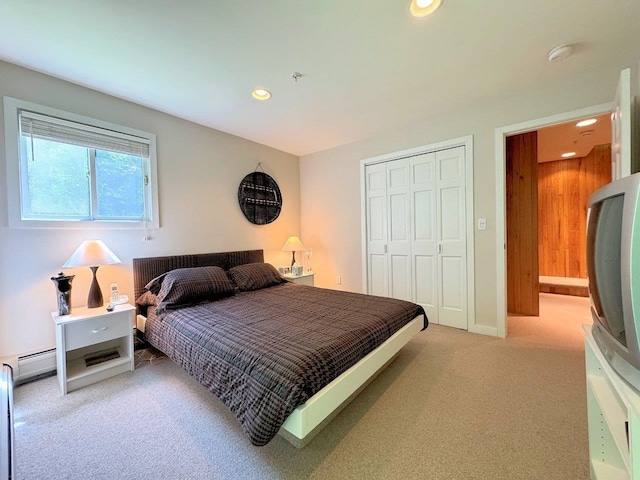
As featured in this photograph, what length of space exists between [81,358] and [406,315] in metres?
2.89

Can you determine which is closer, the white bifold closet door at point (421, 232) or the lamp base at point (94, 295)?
the lamp base at point (94, 295)

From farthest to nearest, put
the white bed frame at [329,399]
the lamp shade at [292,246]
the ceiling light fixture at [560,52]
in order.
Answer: the lamp shade at [292,246]
the ceiling light fixture at [560,52]
the white bed frame at [329,399]

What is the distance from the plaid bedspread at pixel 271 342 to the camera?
4.06 ft

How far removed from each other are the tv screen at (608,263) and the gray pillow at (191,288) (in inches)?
106

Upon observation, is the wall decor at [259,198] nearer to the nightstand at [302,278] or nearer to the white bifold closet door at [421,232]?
the nightstand at [302,278]

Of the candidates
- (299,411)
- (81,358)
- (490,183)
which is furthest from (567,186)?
(81,358)

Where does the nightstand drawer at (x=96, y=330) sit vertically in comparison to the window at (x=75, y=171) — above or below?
below

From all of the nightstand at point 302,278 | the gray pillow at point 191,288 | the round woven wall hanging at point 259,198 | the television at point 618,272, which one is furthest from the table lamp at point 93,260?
the television at point 618,272

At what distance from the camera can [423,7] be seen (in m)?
1.56

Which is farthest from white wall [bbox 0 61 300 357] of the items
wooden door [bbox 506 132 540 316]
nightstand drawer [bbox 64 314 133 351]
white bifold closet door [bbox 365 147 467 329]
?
wooden door [bbox 506 132 540 316]

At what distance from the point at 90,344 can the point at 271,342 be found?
5.35 ft

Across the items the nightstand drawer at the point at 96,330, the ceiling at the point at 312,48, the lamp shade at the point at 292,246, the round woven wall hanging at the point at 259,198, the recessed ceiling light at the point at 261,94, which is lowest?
the nightstand drawer at the point at 96,330

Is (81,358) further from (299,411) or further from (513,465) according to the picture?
(513,465)

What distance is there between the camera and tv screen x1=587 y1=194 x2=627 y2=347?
881 millimetres
